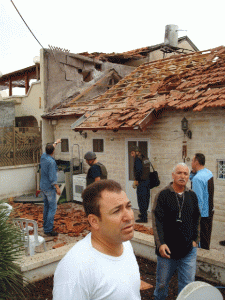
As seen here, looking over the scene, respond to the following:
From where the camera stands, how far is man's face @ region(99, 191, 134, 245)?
1533 mm

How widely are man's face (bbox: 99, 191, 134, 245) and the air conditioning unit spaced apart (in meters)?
8.78

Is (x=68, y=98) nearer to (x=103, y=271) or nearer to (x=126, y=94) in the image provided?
(x=126, y=94)

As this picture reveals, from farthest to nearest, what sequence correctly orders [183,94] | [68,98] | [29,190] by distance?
[68,98] < [29,190] < [183,94]

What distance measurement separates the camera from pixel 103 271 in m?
1.47

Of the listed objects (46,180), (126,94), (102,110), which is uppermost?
(126,94)

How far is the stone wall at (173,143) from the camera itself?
704 centimetres

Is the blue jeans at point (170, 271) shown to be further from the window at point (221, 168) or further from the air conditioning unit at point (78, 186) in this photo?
the air conditioning unit at point (78, 186)

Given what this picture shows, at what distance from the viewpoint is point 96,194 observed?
1.60 m

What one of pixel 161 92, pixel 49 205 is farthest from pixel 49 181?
pixel 161 92

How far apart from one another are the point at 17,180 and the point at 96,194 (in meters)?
11.0

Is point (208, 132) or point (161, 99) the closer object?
point (208, 132)

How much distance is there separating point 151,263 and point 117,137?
5701 mm

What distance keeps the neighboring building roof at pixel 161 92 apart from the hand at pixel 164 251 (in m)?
4.26

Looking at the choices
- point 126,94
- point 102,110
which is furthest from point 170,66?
point 102,110
